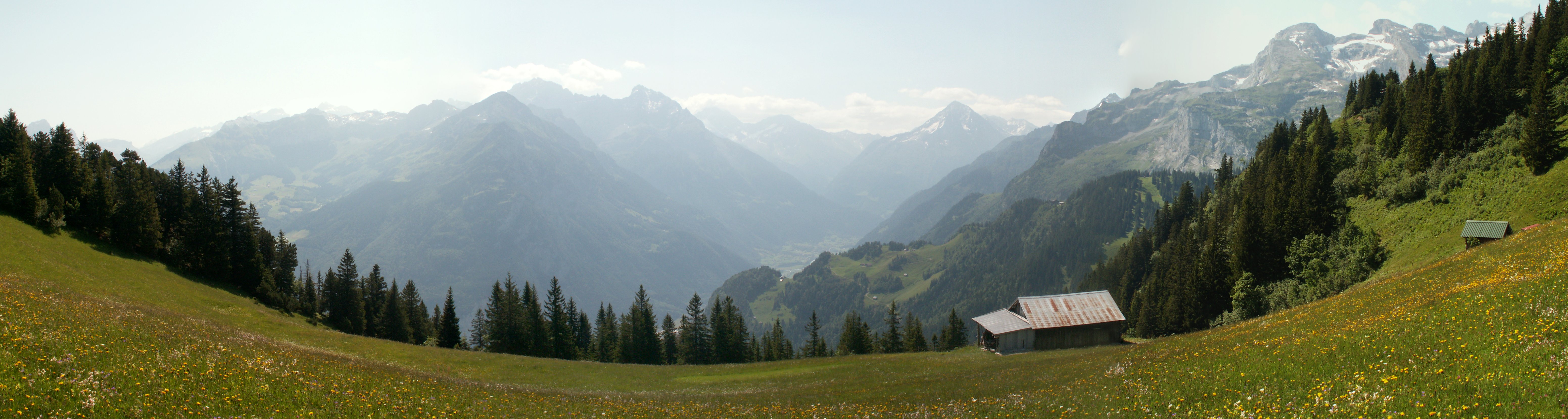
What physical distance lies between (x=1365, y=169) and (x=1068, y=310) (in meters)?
32.4

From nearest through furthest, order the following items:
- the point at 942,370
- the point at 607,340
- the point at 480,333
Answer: the point at 942,370, the point at 607,340, the point at 480,333

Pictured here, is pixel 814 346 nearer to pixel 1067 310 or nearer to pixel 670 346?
pixel 670 346

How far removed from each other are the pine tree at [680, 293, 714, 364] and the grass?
158 feet

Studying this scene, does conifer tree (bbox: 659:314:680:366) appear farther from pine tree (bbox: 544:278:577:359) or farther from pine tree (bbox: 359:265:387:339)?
pine tree (bbox: 359:265:387:339)

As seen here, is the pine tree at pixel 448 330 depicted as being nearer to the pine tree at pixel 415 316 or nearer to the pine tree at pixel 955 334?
the pine tree at pixel 415 316

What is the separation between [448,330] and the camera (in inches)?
2827

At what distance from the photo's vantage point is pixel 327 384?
18.6 meters

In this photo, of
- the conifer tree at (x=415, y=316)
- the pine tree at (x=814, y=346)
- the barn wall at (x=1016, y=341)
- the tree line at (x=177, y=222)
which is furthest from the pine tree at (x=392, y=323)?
the barn wall at (x=1016, y=341)

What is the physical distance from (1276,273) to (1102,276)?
95988mm

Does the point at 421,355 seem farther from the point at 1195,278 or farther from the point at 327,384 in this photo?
the point at 1195,278

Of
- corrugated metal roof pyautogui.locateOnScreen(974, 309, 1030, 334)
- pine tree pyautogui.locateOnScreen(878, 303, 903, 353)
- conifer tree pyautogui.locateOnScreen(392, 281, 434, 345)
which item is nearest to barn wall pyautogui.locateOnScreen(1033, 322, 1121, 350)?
corrugated metal roof pyautogui.locateOnScreen(974, 309, 1030, 334)

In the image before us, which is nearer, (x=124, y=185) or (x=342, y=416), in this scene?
(x=342, y=416)

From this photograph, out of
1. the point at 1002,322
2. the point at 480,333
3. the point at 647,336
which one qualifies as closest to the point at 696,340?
the point at 647,336

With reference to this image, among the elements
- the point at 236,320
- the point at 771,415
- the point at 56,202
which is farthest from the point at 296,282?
the point at 771,415
